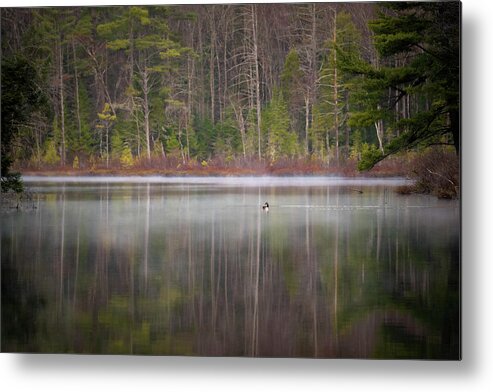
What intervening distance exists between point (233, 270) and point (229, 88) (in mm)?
1322

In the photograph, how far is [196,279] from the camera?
25.1 ft

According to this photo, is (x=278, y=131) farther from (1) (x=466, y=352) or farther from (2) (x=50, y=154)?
(1) (x=466, y=352)

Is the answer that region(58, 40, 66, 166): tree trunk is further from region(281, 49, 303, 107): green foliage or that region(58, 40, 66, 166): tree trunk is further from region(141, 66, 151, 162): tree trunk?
region(281, 49, 303, 107): green foliage

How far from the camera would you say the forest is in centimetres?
756

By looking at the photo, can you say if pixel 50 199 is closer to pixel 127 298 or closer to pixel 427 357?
pixel 127 298

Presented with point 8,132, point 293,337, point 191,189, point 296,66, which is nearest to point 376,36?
point 296,66

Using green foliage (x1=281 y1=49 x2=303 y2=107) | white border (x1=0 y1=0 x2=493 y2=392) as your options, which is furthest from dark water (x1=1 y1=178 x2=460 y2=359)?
green foliage (x1=281 y1=49 x2=303 y2=107)

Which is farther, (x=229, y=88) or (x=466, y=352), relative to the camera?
(x=229, y=88)

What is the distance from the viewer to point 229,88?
7691mm

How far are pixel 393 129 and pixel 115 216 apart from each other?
83.8 inches

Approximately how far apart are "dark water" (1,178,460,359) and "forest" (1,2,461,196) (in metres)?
0.23

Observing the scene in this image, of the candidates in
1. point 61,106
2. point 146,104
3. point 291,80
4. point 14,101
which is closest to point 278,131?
point 291,80

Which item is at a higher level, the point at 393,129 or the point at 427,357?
the point at 393,129

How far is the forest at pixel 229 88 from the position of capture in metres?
7.56
